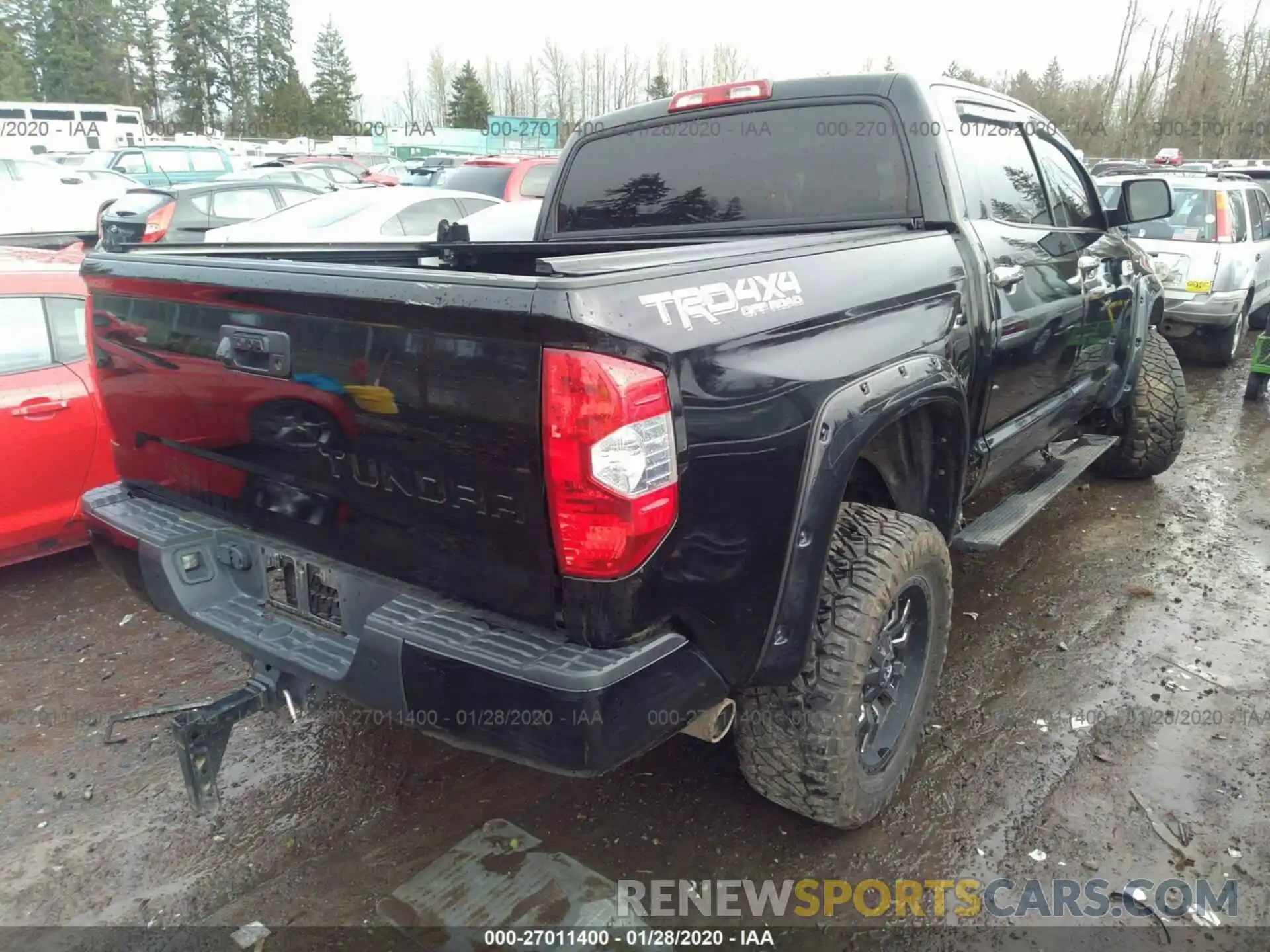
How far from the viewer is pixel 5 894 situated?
8.12ft

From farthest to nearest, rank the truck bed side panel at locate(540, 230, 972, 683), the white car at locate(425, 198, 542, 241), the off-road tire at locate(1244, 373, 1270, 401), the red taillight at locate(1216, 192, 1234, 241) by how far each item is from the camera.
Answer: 1. the red taillight at locate(1216, 192, 1234, 241)
2. the white car at locate(425, 198, 542, 241)
3. the off-road tire at locate(1244, 373, 1270, 401)
4. the truck bed side panel at locate(540, 230, 972, 683)

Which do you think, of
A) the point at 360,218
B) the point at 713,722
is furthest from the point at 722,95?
the point at 360,218

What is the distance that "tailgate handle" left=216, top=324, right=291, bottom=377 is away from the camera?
6.90ft

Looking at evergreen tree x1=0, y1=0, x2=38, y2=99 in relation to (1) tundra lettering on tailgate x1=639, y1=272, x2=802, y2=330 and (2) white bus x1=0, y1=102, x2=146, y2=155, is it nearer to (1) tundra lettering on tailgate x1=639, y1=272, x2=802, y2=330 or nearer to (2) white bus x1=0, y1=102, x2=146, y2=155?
(2) white bus x1=0, y1=102, x2=146, y2=155

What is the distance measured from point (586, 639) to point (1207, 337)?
30.2 ft

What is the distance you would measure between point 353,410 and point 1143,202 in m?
4.14

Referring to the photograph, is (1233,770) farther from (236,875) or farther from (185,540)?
(185,540)

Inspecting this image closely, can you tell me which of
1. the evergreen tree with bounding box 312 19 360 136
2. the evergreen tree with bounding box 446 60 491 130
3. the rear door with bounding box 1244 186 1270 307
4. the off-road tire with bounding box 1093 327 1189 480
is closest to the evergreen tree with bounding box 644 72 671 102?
the evergreen tree with bounding box 446 60 491 130

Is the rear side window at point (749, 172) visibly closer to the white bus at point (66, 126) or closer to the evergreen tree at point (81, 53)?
the white bus at point (66, 126)

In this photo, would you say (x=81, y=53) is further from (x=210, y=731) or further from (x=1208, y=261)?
(x=210, y=731)

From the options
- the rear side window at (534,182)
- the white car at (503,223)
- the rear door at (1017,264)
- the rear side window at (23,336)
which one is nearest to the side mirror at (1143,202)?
the rear door at (1017,264)

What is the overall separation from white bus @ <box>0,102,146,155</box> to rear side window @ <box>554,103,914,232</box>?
3741 cm

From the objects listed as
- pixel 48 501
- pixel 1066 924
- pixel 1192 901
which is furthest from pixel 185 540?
pixel 1192 901

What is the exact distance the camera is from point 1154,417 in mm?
5156
